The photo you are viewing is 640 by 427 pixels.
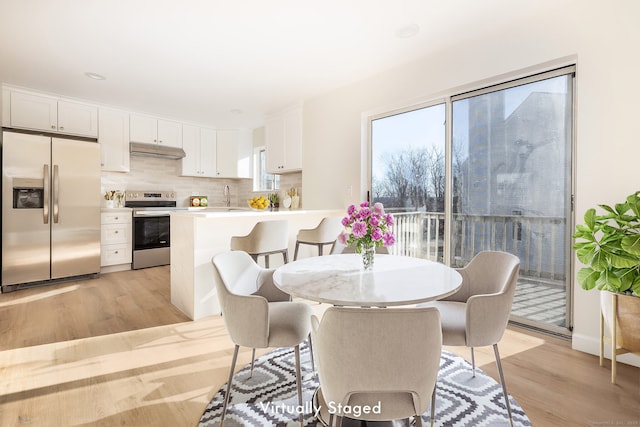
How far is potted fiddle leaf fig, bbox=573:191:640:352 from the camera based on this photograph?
1856 mm

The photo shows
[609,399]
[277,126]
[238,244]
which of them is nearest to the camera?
[609,399]

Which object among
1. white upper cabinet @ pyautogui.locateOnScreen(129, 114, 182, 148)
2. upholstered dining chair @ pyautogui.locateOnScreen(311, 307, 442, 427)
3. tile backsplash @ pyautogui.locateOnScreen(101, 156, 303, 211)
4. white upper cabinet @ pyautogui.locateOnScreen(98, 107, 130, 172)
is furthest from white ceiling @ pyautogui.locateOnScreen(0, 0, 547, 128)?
upholstered dining chair @ pyautogui.locateOnScreen(311, 307, 442, 427)

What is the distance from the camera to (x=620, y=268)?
6.24ft

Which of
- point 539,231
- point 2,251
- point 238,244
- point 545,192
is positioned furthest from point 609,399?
point 2,251

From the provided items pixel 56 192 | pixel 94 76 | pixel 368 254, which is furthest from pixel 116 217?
pixel 368 254

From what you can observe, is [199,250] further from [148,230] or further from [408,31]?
[148,230]

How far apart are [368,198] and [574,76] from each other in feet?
7.22

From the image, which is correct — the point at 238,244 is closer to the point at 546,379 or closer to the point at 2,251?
the point at 546,379

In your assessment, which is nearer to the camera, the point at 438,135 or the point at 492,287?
the point at 492,287

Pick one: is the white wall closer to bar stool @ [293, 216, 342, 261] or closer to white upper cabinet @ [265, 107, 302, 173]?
bar stool @ [293, 216, 342, 261]

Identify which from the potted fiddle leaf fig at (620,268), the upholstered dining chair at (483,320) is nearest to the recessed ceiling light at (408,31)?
the potted fiddle leaf fig at (620,268)

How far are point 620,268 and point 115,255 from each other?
18.4 feet

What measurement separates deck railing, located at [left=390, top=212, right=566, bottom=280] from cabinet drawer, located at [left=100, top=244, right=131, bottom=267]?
3995 mm

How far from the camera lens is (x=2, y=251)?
3.78m
